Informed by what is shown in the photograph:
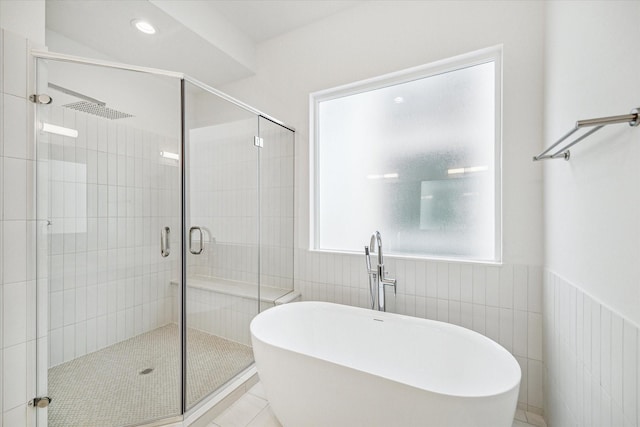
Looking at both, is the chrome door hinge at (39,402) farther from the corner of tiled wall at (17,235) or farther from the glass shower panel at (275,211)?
the glass shower panel at (275,211)

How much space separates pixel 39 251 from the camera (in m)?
1.36

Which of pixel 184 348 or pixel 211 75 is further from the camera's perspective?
pixel 211 75

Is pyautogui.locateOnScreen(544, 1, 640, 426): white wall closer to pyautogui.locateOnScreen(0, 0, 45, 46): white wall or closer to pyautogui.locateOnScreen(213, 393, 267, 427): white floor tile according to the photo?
pyautogui.locateOnScreen(213, 393, 267, 427): white floor tile

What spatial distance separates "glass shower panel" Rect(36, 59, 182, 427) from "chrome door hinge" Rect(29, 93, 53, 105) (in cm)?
3

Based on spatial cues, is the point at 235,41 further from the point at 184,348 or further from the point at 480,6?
the point at 184,348

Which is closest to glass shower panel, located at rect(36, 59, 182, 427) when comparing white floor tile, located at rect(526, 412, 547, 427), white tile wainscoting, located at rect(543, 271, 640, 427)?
white tile wainscoting, located at rect(543, 271, 640, 427)

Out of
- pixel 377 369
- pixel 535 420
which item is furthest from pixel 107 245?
pixel 535 420

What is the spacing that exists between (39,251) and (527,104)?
2905mm

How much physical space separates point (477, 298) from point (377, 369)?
0.84 metres

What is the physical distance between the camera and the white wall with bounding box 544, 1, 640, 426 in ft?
2.58

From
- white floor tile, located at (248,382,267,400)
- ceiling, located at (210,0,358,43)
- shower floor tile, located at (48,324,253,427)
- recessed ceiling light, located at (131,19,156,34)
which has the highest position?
ceiling, located at (210,0,358,43)

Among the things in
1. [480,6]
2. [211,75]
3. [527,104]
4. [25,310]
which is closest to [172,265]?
[25,310]

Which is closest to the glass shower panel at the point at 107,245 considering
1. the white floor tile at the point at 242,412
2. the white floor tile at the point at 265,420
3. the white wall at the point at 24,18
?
the white wall at the point at 24,18

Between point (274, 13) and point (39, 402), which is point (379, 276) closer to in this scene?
point (39, 402)
